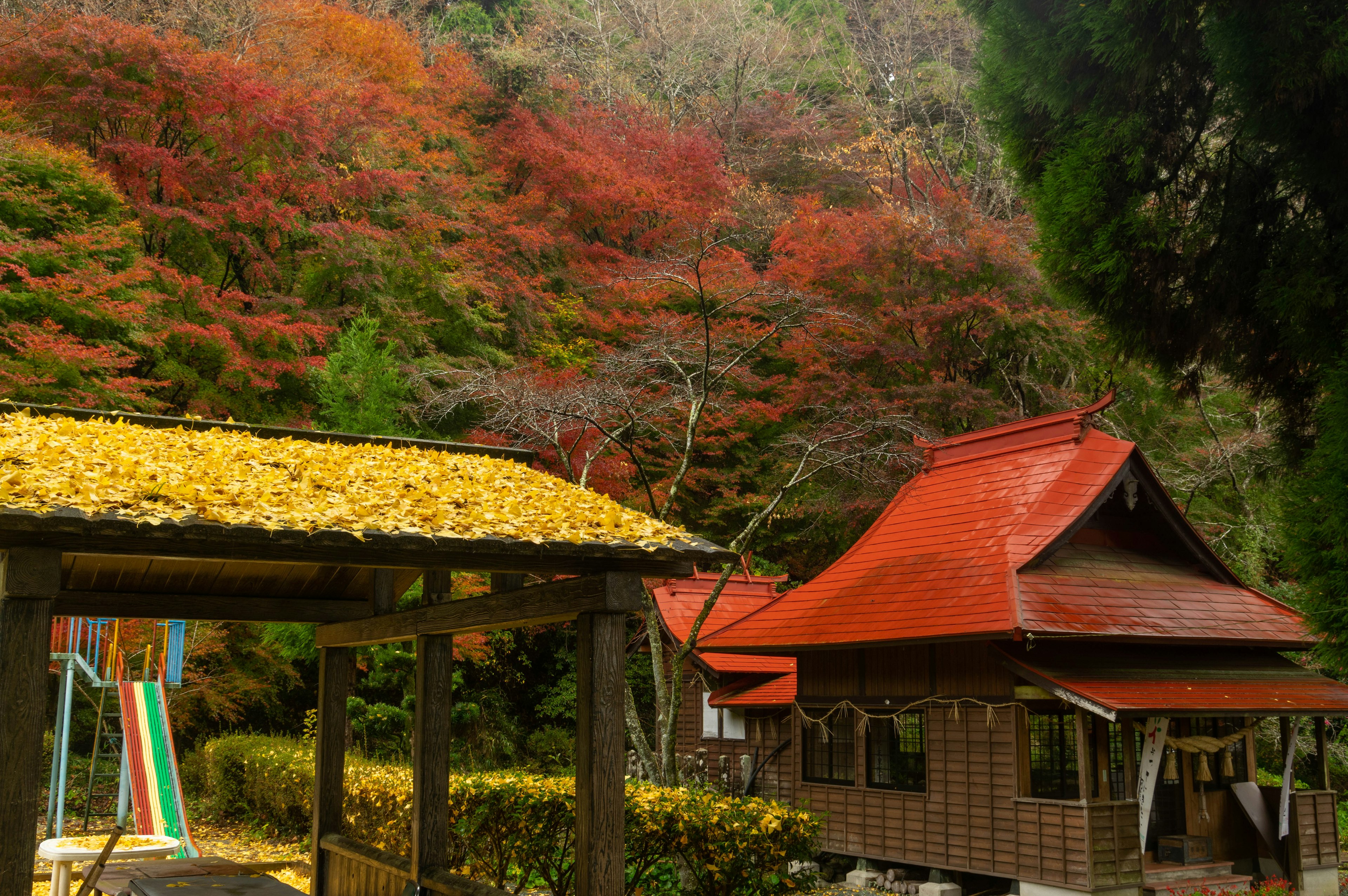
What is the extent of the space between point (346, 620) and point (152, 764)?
425 cm

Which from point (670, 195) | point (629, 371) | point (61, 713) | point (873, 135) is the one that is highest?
point (873, 135)

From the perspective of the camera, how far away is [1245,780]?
12.9 meters

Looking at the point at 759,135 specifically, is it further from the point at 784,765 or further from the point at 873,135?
the point at 784,765

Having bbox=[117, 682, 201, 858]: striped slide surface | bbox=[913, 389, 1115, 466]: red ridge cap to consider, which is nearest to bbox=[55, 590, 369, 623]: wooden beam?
bbox=[117, 682, 201, 858]: striped slide surface

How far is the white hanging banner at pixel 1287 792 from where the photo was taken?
11.9 metres

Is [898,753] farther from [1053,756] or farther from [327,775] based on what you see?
[327,775]

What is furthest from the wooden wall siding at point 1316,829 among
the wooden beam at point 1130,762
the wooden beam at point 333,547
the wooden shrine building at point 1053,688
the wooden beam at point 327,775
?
the wooden beam at point 327,775

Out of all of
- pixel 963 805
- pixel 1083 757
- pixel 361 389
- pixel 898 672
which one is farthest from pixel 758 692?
pixel 361 389

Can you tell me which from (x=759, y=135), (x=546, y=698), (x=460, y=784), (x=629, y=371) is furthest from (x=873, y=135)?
(x=460, y=784)

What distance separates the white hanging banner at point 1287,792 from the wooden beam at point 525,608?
10213 millimetres

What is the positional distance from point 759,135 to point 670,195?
5725 mm

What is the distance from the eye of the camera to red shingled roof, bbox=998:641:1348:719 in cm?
1047

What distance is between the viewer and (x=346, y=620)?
8250mm

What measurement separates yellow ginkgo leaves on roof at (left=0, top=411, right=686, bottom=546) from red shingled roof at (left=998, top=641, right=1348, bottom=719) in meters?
6.47
